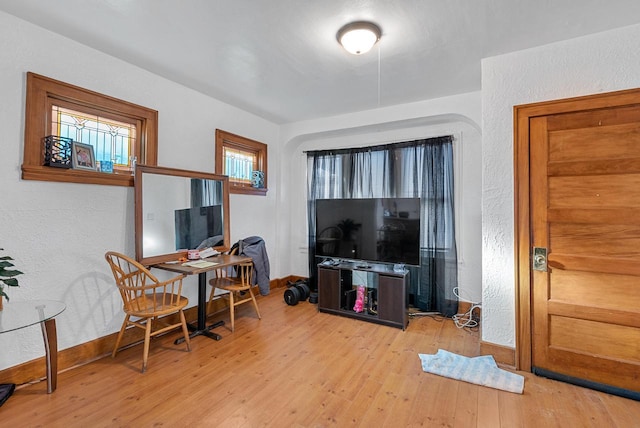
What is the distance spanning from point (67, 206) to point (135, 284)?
86 centimetres

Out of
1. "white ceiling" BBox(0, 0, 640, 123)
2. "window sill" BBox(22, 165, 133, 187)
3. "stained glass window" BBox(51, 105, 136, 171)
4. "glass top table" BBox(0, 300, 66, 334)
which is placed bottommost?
"glass top table" BBox(0, 300, 66, 334)

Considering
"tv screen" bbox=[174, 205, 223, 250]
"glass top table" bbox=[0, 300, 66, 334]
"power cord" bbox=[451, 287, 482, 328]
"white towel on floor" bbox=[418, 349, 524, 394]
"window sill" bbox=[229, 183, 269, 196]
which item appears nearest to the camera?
"glass top table" bbox=[0, 300, 66, 334]

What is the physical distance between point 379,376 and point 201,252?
215 cm

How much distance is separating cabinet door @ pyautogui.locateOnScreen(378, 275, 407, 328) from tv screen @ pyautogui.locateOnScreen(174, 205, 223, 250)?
6.56 feet

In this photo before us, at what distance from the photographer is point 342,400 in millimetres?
2023

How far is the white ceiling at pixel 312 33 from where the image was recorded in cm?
193

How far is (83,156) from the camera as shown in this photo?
2445 millimetres

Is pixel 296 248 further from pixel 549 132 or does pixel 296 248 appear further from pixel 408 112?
pixel 549 132

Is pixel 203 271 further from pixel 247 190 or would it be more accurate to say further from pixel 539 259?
pixel 539 259

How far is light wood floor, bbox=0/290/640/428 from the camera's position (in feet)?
6.01

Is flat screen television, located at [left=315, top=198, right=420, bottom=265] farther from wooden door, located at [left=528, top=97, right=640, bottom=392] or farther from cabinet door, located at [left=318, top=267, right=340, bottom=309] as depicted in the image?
wooden door, located at [left=528, top=97, right=640, bottom=392]

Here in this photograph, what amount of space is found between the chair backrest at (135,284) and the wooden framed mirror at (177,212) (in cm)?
17

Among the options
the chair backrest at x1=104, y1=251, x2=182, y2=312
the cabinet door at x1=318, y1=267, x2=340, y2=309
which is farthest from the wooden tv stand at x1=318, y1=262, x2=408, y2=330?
the chair backrest at x1=104, y1=251, x2=182, y2=312

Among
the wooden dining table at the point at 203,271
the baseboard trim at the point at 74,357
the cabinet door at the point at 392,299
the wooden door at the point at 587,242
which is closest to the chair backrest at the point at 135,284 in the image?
the wooden dining table at the point at 203,271
